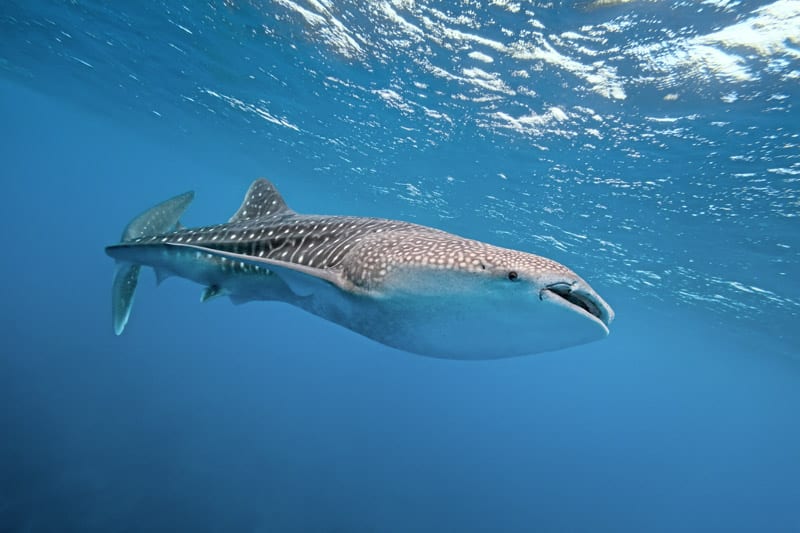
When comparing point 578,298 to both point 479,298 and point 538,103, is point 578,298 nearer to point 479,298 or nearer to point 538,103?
point 479,298

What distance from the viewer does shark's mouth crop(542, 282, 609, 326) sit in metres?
2.08

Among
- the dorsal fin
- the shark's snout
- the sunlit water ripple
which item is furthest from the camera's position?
the sunlit water ripple

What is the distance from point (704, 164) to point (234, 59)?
1569 cm

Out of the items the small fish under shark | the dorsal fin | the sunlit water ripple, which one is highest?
the sunlit water ripple

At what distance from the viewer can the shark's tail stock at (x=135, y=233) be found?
475 centimetres

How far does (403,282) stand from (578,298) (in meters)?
1.02

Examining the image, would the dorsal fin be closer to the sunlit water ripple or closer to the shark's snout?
the shark's snout

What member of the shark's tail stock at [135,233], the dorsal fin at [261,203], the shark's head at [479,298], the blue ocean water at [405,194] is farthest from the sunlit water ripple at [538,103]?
the shark's head at [479,298]

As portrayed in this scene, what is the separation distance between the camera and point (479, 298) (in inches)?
87.7

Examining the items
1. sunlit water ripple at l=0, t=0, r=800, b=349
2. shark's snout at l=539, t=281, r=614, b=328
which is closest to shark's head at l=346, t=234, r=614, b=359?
shark's snout at l=539, t=281, r=614, b=328

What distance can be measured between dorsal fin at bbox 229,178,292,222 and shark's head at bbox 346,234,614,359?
278cm

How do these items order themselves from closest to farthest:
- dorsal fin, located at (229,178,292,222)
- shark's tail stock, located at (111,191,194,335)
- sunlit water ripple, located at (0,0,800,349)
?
shark's tail stock, located at (111,191,194,335) < dorsal fin, located at (229,178,292,222) < sunlit water ripple, located at (0,0,800,349)

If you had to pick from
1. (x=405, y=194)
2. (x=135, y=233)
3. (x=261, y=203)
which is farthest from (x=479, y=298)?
(x=405, y=194)

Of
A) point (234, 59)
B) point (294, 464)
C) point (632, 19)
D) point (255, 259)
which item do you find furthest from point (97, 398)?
point (632, 19)
